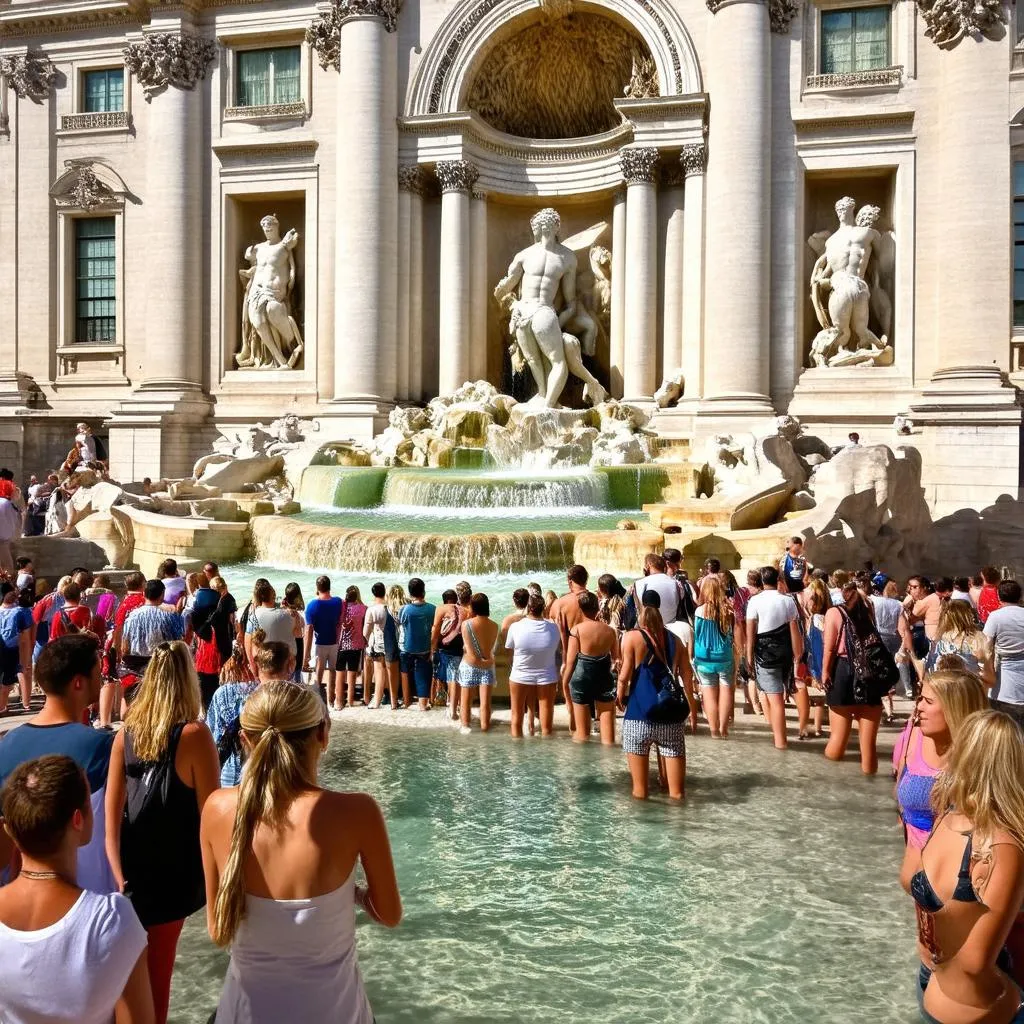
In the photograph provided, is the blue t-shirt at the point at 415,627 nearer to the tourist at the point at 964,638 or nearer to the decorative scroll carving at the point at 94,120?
the tourist at the point at 964,638

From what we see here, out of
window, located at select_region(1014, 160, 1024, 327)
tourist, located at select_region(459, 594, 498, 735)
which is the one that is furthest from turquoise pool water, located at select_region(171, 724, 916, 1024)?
window, located at select_region(1014, 160, 1024, 327)

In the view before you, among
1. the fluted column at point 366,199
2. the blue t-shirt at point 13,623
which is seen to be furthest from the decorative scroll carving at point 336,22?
the blue t-shirt at point 13,623

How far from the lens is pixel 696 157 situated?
21.8m

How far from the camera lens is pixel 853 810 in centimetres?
693

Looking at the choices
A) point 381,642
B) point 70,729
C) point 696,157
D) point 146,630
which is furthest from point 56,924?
point 696,157

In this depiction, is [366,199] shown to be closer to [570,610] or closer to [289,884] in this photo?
[570,610]

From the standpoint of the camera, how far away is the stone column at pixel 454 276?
23375 mm

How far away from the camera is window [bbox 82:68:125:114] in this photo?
25797 millimetres

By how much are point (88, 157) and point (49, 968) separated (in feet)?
89.9

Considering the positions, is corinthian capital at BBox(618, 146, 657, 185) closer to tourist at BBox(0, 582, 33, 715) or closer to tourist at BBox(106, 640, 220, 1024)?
tourist at BBox(0, 582, 33, 715)

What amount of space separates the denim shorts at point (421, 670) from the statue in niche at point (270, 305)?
16.4 m

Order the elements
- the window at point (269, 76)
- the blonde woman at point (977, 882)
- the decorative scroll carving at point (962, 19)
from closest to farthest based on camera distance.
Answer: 1. the blonde woman at point (977, 882)
2. the decorative scroll carving at point (962, 19)
3. the window at point (269, 76)

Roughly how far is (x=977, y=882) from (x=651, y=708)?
411cm

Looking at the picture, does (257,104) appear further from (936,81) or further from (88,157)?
(936,81)
